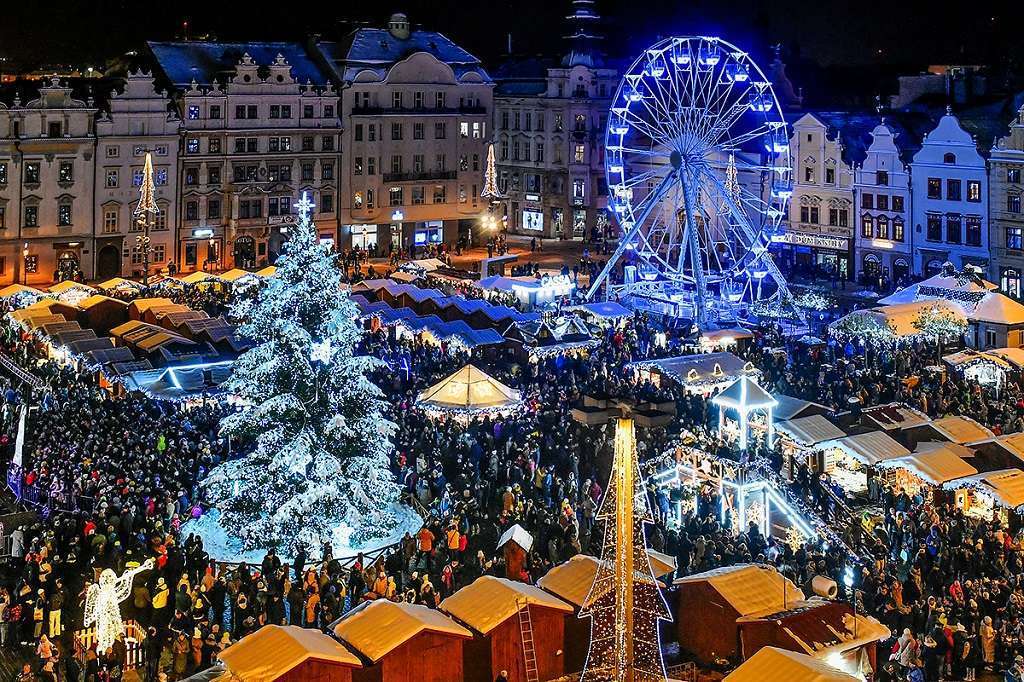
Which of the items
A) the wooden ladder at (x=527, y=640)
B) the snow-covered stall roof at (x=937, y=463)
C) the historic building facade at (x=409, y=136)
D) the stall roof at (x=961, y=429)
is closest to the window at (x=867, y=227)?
the historic building facade at (x=409, y=136)

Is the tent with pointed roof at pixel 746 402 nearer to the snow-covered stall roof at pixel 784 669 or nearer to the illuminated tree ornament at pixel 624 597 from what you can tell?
the illuminated tree ornament at pixel 624 597

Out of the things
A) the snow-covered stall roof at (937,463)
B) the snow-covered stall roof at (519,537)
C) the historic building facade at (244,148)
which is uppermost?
the historic building facade at (244,148)

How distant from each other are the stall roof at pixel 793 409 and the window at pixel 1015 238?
28.3 meters

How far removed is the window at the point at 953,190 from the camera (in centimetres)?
5856

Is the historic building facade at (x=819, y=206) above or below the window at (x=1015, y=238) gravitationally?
above

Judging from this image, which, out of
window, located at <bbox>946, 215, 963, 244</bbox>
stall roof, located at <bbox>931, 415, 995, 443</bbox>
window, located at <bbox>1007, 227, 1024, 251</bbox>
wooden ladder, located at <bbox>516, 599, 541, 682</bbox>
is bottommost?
wooden ladder, located at <bbox>516, 599, 541, 682</bbox>

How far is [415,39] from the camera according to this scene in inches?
3083

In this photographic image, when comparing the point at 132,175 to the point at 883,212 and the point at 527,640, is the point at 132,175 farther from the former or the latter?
the point at 527,640

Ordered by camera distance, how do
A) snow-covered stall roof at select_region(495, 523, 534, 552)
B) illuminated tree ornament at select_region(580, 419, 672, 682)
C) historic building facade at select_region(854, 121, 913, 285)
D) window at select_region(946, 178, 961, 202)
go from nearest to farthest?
1. illuminated tree ornament at select_region(580, 419, 672, 682)
2. snow-covered stall roof at select_region(495, 523, 534, 552)
3. window at select_region(946, 178, 961, 202)
4. historic building facade at select_region(854, 121, 913, 285)

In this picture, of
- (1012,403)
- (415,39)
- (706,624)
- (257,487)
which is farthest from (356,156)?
(706,624)

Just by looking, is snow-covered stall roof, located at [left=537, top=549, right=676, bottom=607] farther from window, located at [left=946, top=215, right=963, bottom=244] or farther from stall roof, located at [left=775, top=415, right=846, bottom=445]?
window, located at [left=946, top=215, right=963, bottom=244]

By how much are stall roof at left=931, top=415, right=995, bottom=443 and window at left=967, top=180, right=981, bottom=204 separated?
2946 cm

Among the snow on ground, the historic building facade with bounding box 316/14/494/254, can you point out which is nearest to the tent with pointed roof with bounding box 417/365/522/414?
the snow on ground

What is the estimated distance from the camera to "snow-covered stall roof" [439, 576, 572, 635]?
1814 cm
